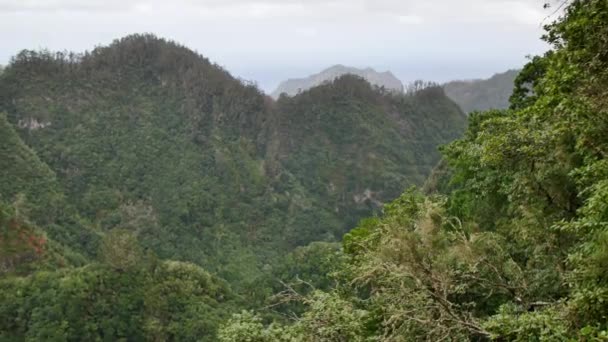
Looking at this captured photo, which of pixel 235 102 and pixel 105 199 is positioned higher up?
pixel 235 102

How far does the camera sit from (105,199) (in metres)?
60.2

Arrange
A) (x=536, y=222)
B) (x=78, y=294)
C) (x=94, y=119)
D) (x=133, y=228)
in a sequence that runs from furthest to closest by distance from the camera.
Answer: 1. (x=94, y=119)
2. (x=133, y=228)
3. (x=78, y=294)
4. (x=536, y=222)

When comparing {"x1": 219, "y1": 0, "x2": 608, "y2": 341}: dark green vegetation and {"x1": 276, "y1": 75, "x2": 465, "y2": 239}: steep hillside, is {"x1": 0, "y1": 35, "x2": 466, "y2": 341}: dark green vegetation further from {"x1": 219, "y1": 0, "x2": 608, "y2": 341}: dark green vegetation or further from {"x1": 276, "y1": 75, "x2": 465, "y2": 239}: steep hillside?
{"x1": 219, "y1": 0, "x2": 608, "y2": 341}: dark green vegetation

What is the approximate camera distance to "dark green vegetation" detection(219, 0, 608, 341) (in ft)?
19.6

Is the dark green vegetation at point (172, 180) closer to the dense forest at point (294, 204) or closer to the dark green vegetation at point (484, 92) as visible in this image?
the dense forest at point (294, 204)

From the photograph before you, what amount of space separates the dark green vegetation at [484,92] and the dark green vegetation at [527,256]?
490 feet

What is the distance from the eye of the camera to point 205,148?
7169cm

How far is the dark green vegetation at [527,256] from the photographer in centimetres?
598

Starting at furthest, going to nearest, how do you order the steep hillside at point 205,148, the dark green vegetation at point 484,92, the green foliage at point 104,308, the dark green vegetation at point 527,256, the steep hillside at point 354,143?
1. the dark green vegetation at point 484,92
2. the steep hillside at point 354,143
3. the steep hillside at point 205,148
4. the green foliage at point 104,308
5. the dark green vegetation at point 527,256

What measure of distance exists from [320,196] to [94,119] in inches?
1133

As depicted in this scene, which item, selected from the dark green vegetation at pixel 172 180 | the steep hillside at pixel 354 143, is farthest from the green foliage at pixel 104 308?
the steep hillside at pixel 354 143

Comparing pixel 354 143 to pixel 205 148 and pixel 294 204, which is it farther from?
pixel 205 148

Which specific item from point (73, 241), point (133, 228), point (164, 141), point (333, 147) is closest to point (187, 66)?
point (164, 141)

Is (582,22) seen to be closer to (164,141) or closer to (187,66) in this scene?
(164,141)
